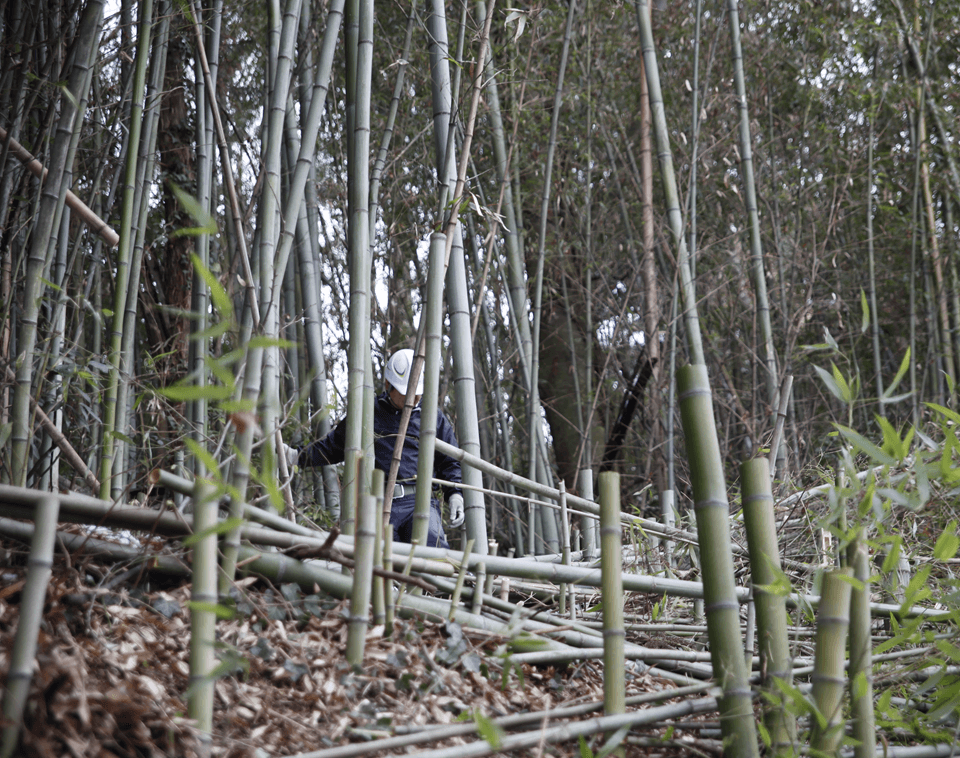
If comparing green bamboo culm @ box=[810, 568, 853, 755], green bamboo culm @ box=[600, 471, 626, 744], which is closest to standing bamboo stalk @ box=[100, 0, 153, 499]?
green bamboo culm @ box=[600, 471, 626, 744]

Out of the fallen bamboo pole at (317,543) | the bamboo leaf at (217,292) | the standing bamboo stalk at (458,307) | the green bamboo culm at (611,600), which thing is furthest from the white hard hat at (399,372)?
the bamboo leaf at (217,292)

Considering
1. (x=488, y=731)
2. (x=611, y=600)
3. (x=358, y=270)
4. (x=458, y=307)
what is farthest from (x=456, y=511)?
(x=488, y=731)

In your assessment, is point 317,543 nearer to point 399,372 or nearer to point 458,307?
point 458,307

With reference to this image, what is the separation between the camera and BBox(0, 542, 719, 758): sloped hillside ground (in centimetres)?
99

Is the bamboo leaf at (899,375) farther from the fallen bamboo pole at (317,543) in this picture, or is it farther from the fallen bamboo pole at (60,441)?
the fallen bamboo pole at (60,441)

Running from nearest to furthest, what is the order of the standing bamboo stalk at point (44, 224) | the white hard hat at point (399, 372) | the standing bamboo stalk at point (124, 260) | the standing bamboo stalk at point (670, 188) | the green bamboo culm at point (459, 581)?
the green bamboo culm at point (459, 581)
the standing bamboo stalk at point (44, 224)
the standing bamboo stalk at point (124, 260)
the standing bamboo stalk at point (670, 188)
the white hard hat at point (399, 372)

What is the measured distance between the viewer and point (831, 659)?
1178 millimetres

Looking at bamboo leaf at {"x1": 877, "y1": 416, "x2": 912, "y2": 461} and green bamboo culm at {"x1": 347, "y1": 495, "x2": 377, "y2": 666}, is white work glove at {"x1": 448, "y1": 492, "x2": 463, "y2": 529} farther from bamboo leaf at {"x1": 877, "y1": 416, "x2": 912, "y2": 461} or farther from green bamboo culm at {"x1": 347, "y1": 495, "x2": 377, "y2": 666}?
bamboo leaf at {"x1": 877, "y1": 416, "x2": 912, "y2": 461}

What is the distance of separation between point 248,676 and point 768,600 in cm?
78

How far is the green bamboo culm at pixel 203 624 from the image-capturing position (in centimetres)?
100

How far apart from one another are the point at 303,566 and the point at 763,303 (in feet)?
7.45

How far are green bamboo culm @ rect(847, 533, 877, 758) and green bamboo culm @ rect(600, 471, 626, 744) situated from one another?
0.32m

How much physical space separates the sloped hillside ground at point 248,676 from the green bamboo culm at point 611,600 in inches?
4.5

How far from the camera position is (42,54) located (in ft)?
7.70
